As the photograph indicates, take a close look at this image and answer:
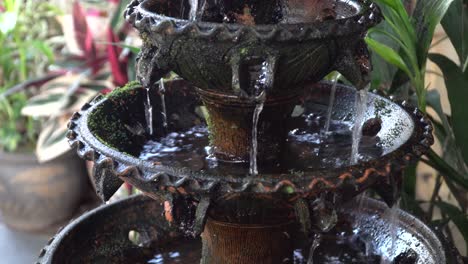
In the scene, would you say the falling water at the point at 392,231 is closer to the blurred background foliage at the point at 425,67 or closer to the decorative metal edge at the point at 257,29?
the blurred background foliage at the point at 425,67

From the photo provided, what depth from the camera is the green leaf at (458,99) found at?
4.80 ft

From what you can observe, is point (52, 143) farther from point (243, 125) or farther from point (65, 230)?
point (243, 125)

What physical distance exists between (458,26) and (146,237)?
911 millimetres

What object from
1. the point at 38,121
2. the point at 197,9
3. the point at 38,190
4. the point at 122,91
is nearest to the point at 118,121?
the point at 122,91

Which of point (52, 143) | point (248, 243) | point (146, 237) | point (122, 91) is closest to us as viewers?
point (248, 243)

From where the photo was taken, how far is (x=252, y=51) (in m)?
0.86

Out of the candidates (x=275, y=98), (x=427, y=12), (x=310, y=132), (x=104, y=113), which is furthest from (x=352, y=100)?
(x=104, y=113)

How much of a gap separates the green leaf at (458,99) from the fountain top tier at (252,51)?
1.88 ft

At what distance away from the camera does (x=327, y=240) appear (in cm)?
148

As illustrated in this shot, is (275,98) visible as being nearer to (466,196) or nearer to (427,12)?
(427,12)

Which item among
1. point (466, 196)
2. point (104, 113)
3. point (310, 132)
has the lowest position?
point (466, 196)

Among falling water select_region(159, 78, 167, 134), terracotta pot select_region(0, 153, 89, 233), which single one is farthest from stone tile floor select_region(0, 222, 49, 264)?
falling water select_region(159, 78, 167, 134)

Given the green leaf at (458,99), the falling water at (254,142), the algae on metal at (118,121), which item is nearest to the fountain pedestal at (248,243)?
the falling water at (254,142)

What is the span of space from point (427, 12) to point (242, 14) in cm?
51
